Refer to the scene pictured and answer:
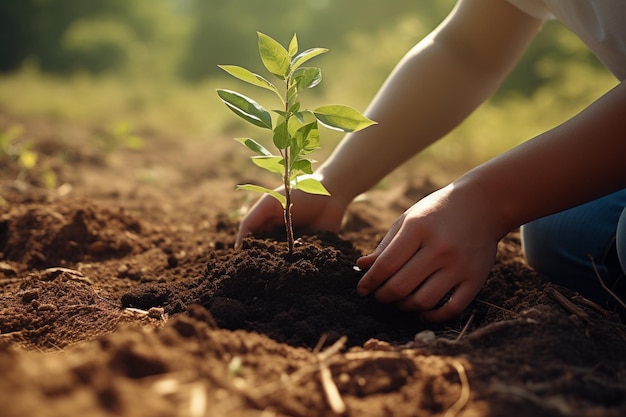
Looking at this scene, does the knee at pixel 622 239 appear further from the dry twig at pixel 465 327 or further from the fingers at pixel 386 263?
the fingers at pixel 386 263

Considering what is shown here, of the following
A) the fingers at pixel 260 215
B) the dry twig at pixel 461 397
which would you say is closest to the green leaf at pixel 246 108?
the fingers at pixel 260 215

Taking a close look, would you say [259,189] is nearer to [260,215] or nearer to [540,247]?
[260,215]

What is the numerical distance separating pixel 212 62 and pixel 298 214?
323 inches

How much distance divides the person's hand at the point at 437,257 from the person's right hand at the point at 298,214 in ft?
1.57

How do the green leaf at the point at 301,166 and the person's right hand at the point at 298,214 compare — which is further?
the person's right hand at the point at 298,214

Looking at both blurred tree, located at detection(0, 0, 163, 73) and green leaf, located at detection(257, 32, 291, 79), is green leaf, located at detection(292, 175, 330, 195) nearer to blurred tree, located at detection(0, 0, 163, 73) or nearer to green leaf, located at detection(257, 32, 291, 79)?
green leaf, located at detection(257, 32, 291, 79)

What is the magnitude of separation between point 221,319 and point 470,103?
1.21 meters

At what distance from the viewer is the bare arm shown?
2.01 m

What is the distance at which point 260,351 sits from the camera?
1.20m

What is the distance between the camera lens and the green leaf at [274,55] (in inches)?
57.2

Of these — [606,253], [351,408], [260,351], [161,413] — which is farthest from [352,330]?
[606,253]

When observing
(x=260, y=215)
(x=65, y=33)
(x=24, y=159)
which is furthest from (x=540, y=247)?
(x=65, y=33)

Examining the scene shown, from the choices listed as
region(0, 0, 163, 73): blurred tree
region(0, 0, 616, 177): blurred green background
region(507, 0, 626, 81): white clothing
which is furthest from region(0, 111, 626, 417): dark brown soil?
region(0, 0, 163, 73): blurred tree

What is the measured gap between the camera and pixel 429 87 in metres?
2.04
